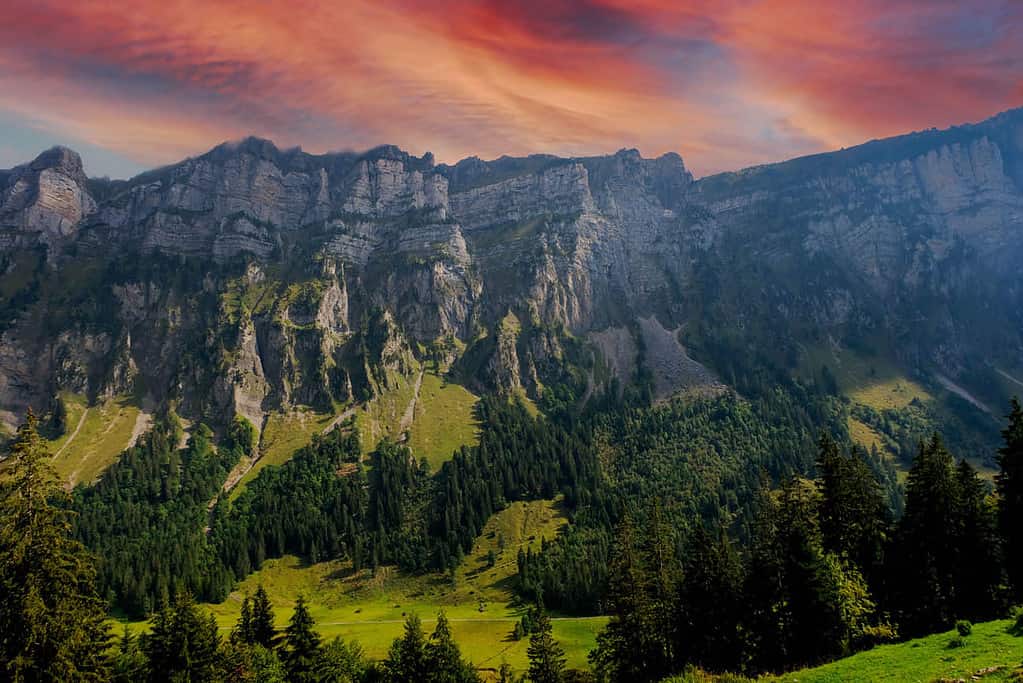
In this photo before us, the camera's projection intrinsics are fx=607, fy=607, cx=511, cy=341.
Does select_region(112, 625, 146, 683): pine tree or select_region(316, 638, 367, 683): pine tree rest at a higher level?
select_region(112, 625, 146, 683): pine tree

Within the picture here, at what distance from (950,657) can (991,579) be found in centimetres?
3198

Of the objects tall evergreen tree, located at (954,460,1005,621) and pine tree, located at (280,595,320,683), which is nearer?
tall evergreen tree, located at (954,460,1005,621)

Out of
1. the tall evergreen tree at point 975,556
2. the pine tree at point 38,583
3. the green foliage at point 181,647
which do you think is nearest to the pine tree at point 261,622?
the green foliage at point 181,647

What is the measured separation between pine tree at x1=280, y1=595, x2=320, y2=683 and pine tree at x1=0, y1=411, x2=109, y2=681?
44798 mm

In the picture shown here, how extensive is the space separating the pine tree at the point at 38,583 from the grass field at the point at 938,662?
38.7m

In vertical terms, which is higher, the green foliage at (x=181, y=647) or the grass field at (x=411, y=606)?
the green foliage at (x=181, y=647)

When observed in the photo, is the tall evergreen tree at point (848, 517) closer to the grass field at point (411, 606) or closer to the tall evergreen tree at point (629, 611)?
the tall evergreen tree at point (629, 611)

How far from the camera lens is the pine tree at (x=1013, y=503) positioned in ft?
174

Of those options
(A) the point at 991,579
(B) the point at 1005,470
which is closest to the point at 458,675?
A: (A) the point at 991,579

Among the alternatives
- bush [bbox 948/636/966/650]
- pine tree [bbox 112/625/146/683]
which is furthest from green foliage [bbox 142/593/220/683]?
bush [bbox 948/636/966/650]

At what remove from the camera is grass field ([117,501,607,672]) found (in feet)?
425

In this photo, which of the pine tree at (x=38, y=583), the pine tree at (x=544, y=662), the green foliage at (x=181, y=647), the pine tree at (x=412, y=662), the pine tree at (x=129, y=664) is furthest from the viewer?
the pine tree at (x=544, y=662)

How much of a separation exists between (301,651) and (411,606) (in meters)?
107

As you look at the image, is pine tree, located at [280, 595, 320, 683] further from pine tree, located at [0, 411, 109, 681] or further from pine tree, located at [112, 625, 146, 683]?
pine tree, located at [0, 411, 109, 681]
